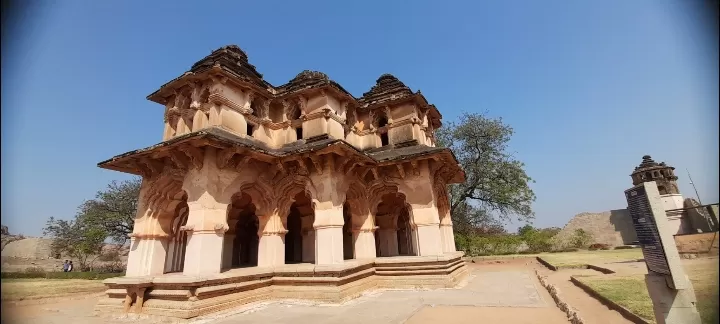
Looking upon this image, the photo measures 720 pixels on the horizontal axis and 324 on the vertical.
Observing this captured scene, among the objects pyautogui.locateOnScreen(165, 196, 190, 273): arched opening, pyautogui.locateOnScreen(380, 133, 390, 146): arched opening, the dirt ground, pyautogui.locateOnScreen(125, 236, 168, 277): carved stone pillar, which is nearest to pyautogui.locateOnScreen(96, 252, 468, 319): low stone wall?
the dirt ground

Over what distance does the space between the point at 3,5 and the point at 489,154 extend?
29.1 meters

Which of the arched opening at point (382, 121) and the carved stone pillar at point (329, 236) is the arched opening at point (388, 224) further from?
the carved stone pillar at point (329, 236)

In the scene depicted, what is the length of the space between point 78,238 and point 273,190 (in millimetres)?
26756

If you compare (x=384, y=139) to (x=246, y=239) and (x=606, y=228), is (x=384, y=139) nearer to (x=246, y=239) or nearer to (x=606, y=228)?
(x=246, y=239)

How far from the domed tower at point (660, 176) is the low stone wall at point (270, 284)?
94.7 ft

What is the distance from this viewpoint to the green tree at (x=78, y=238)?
25156 millimetres

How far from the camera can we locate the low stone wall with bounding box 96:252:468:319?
25.0ft

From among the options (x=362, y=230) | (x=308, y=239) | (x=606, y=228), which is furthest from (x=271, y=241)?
(x=606, y=228)

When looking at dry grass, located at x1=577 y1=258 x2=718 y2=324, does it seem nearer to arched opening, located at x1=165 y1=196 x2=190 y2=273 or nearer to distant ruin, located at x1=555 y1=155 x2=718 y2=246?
arched opening, located at x1=165 y1=196 x2=190 y2=273

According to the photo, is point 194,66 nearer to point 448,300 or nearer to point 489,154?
A: point 448,300

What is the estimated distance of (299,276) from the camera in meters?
9.49

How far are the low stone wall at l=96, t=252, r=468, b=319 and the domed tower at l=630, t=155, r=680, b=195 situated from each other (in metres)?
28.9

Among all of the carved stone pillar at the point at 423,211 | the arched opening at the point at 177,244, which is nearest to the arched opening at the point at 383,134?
the carved stone pillar at the point at 423,211

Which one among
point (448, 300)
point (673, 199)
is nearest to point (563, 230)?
point (673, 199)
